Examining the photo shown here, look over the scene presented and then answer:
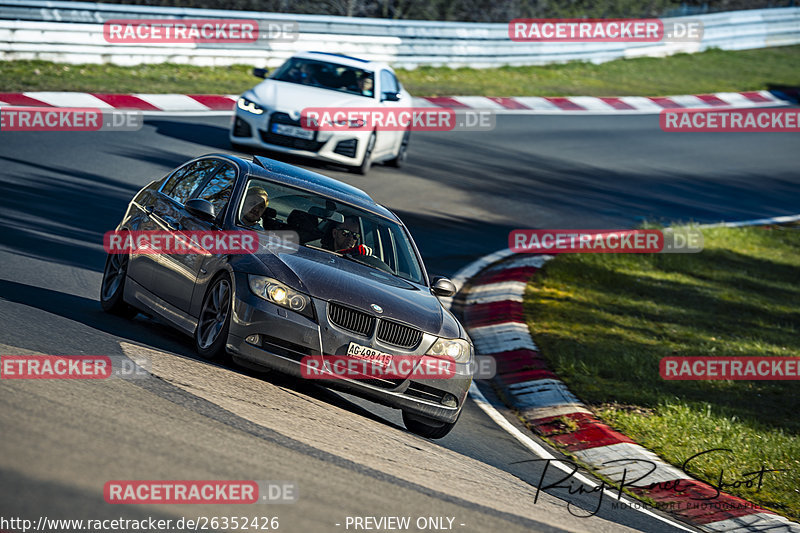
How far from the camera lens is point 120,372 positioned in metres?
7.13

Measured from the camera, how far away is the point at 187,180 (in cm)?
941


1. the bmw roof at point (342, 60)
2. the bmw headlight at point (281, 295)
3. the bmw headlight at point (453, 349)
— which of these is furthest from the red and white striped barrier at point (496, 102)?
the bmw headlight at point (453, 349)

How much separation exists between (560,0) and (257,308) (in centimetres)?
3414

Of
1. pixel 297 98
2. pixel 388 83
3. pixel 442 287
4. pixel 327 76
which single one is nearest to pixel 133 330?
pixel 442 287

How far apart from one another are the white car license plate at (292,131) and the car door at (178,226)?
24.9 ft

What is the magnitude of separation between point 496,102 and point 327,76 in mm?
9120

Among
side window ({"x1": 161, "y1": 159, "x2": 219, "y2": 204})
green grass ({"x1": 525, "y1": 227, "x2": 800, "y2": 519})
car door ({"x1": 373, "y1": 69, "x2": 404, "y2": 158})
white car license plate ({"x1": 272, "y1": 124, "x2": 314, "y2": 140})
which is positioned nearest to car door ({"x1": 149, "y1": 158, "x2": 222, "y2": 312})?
side window ({"x1": 161, "y1": 159, "x2": 219, "y2": 204})

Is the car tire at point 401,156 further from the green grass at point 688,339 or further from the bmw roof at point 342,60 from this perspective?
the green grass at point 688,339

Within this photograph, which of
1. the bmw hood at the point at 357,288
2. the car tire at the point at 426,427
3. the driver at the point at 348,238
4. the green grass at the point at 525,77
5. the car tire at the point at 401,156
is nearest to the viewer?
the bmw hood at the point at 357,288

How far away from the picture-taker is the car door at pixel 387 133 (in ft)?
59.8

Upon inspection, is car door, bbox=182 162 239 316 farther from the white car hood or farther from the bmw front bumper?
the white car hood

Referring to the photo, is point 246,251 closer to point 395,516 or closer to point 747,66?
point 395,516

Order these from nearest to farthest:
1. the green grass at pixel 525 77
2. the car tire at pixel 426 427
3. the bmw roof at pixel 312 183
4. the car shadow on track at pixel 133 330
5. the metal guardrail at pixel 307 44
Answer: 1. the car shadow on track at pixel 133 330
2. the car tire at pixel 426 427
3. the bmw roof at pixel 312 183
4. the green grass at pixel 525 77
5. the metal guardrail at pixel 307 44

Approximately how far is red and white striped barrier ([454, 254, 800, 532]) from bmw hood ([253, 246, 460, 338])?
5.97 feet
